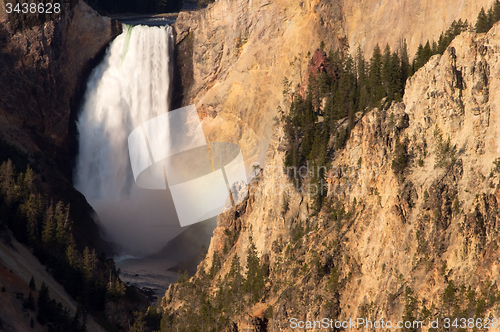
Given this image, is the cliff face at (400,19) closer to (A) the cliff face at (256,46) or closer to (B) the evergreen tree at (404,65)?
(A) the cliff face at (256,46)

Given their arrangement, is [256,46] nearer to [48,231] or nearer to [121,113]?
[121,113]

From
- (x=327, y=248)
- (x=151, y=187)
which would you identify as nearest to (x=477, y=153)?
(x=327, y=248)

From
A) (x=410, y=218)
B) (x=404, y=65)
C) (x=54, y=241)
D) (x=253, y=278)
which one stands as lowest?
(x=54, y=241)

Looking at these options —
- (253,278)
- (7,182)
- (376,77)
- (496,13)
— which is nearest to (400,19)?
(376,77)

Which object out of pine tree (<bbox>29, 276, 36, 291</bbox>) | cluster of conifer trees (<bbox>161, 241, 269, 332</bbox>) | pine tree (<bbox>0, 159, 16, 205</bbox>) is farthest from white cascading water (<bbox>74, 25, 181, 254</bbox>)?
pine tree (<bbox>29, 276, 36, 291</bbox>)

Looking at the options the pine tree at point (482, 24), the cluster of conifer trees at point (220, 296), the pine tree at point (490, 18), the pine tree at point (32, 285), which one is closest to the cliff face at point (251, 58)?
the cluster of conifer trees at point (220, 296)

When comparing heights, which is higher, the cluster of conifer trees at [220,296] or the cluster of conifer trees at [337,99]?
the cluster of conifer trees at [337,99]
